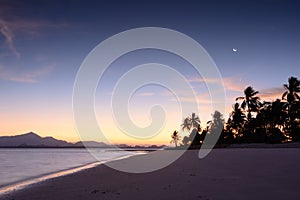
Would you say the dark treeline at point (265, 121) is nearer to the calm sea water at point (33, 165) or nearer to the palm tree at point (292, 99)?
the palm tree at point (292, 99)

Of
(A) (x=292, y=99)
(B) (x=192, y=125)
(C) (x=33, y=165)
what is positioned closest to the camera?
(C) (x=33, y=165)

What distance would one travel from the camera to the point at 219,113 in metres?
84.1

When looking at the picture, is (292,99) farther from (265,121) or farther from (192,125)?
(192,125)

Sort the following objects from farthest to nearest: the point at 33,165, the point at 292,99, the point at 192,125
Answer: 1. the point at 192,125
2. the point at 292,99
3. the point at 33,165

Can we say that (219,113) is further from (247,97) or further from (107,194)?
(107,194)

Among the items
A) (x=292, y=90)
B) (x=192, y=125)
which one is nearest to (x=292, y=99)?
(x=292, y=90)

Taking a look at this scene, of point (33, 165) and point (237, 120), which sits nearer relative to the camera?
point (33, 165)

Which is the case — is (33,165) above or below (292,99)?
below

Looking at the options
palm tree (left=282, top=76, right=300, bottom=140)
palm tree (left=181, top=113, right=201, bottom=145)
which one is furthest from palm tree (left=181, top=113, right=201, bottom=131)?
palm tree (left=282, top=76, right=300, bottom=140)

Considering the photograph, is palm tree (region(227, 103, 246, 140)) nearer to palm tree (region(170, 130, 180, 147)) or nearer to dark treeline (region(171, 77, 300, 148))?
dark treeline (region(171, 77, 300, 148))

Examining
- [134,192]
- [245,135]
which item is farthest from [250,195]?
[245,135]

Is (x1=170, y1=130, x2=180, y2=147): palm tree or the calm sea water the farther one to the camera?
(x1=170, y1=130, x2=180, y2=147): palm tree

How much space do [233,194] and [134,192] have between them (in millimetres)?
2950

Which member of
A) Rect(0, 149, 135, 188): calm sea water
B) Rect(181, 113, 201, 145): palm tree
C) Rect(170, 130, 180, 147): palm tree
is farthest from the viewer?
Rect(170, 130, 180, 147): palm tree
